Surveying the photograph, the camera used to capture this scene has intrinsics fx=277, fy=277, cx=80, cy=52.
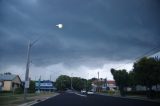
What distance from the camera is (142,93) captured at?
81875mm

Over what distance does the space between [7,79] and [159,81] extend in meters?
66.6

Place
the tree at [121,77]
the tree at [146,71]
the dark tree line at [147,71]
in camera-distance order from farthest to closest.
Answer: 1. the tree at [121,77]
2. the tree at [146,71]
3. the dark tree line at [147,71]

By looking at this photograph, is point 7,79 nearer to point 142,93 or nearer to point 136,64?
point 142,93

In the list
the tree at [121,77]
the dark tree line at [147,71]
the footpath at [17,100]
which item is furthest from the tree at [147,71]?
the tree at [121,77]

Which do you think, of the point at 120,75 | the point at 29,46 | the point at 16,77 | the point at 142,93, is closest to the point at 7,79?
the point at 16,77

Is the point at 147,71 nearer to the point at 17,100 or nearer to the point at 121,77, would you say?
the point at 17,100

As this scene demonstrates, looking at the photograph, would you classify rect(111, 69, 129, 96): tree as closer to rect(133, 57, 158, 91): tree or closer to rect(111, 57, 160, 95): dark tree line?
rect(111, 57, 160, 95): dark tree line


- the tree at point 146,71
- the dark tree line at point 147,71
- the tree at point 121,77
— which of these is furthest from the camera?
the tree at point 121,77

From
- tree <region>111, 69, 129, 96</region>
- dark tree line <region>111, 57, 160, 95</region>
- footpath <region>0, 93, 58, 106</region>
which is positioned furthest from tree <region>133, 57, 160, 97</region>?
tree <region>111, 69, 129, 96</region>

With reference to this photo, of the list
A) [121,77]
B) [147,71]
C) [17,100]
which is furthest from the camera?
[121,77]

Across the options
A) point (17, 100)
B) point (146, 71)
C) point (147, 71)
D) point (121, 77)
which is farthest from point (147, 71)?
point (121, 77)

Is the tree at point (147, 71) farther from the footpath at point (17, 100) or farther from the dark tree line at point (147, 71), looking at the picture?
the footpath at point (17, 100)

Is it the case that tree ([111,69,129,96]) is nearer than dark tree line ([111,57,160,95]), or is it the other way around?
dark tree line ([111,57,160,95])

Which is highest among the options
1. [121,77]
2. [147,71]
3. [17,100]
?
[121,77]
